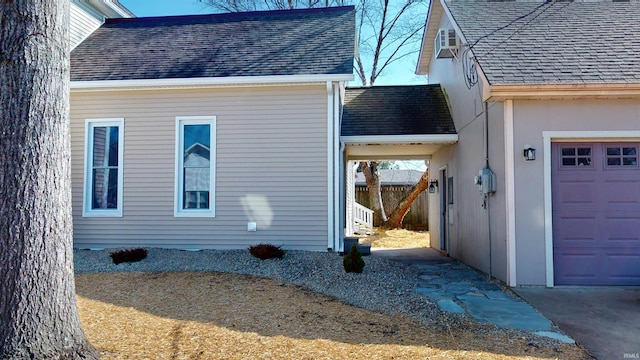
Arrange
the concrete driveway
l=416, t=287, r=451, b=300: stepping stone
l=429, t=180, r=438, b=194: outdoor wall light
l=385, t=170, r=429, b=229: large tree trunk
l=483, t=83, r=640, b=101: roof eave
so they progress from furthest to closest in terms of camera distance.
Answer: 1. l=385, t=170, r=429, b=229: large tree trunk
2. l=429, t=180, r=438, b=194: outdoor wall light
3. l=483, t=83, r=640, b=101: roof eave
4. l=416, t=287, r=451, b=300: stepping stone
5. the concrete driveway

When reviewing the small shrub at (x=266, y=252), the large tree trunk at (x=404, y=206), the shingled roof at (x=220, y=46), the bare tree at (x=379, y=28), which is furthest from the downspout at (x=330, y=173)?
the bare tree at (x=379, y=28)

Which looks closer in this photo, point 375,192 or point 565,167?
point 565,167

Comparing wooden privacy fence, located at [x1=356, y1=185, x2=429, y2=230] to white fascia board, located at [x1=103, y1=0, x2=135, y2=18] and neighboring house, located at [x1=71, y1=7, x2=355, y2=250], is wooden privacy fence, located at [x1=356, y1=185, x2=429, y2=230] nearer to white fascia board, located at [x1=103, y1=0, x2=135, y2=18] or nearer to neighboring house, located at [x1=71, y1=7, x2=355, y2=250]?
neighboring house, located at [x1=71, y1=7, x2=355, y2=250]

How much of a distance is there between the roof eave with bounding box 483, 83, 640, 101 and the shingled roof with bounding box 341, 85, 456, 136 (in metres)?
3.00

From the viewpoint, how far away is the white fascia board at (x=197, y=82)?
24.8ft

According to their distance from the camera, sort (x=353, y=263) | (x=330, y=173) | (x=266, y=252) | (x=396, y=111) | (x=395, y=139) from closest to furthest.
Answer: (x=353, y=263)
(x=266, y=252)
(x=330, y=173)
(x=395, y=139)
(x=396, y=111)

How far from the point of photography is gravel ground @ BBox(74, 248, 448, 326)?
5316 mm

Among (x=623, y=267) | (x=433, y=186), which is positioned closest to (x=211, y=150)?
(x=433, y=186)

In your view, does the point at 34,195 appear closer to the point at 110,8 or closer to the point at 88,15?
the point at 88,15

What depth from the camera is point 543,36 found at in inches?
286

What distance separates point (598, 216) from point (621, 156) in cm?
92

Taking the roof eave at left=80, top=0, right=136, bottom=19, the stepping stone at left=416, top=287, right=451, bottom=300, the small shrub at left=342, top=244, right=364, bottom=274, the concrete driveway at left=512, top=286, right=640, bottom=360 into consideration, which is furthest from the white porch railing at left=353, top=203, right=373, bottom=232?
the concrete driveway at left=512, top=286, right=640, bottom=360

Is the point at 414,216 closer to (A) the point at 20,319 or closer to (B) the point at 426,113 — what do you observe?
(B) the point at 426,113

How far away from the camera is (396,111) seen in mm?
9789
